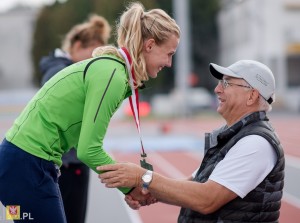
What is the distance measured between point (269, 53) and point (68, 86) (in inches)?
1677

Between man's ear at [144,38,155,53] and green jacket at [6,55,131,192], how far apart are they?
0.19 m

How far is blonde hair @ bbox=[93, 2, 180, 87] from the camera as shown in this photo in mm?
3307

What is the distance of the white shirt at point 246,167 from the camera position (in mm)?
3238

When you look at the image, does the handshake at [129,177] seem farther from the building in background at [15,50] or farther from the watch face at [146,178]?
the building in background at [15,50]

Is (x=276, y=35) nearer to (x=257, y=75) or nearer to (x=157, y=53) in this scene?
(x=257, y=75)

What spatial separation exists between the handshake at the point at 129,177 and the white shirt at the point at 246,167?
0.32m

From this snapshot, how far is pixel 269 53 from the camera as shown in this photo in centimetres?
4481

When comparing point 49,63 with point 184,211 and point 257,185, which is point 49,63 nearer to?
point 184,211

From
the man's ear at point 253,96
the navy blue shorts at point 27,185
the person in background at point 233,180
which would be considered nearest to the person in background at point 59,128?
the navy blue shorts at point 27,185

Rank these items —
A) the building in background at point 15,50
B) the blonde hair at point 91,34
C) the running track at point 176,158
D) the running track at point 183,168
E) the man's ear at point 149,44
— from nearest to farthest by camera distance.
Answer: the man's ear at point 149,44 < the blonde hair at point 91,34 < the running track at point 183,168 < the running track at point 176,158 < the building in background at point 15,50

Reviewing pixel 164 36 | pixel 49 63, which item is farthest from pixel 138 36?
pixel 49 63

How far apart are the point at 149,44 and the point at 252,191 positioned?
868mm

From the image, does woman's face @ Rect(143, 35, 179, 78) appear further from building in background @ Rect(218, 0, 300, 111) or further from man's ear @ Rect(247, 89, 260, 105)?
building in background @ Rect(218, 0, 300, 111)

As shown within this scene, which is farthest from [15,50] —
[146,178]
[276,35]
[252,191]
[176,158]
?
[252,191]
